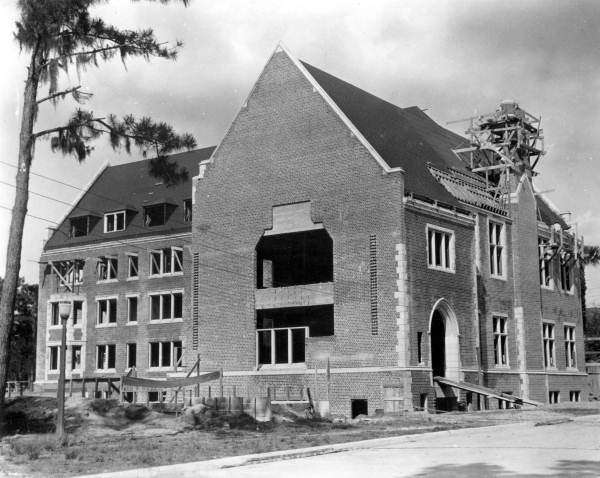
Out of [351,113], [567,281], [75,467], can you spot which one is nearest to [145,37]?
[75,467]

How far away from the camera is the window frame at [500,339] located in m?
41.9

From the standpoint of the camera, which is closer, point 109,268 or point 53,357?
point 109,268

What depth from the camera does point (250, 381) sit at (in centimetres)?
3728

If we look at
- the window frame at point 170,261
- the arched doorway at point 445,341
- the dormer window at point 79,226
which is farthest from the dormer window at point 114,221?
the arched doorway at point 445,341

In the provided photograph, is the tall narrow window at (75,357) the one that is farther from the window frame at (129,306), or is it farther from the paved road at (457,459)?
the paved road at (457,459)

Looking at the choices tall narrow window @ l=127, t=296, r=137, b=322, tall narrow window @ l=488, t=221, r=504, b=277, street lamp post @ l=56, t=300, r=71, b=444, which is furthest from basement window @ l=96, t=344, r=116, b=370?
street lamp post @ l=56, t=300, r=71, b=444

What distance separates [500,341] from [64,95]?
26.8m

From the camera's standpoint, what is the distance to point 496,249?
42.8m

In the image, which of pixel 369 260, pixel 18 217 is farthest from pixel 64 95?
pixel 369 260

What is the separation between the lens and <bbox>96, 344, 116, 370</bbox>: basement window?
54.1 metres

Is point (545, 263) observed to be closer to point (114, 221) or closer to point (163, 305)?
point (163, 305)

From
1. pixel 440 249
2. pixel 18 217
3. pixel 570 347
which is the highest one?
pixel 440 249

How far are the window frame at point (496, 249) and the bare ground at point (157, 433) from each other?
8.31 meters

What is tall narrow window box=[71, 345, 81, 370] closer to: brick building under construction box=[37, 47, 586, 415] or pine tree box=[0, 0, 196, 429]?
brick building under construction box=[37, 47, 586, 415]
